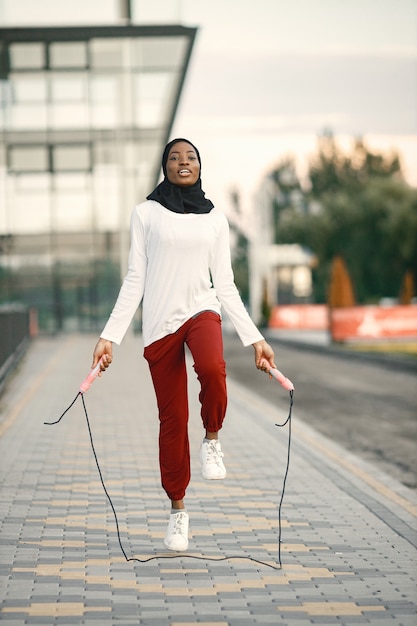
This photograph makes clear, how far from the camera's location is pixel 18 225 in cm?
4650

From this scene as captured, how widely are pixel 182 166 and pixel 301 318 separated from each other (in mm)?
47035

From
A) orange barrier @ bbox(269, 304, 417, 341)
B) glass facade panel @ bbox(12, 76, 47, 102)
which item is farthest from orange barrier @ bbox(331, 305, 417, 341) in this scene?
glass facade panel @ bbox(12, 76, 47, 102)

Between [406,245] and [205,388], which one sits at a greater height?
[205,388]

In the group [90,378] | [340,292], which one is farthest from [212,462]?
[340,292]

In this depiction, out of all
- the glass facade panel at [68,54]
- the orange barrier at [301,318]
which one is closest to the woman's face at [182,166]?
the glass facade panel at [68,54]

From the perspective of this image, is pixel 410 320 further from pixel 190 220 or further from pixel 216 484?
pixel 190 220

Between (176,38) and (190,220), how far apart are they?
30.7 metres

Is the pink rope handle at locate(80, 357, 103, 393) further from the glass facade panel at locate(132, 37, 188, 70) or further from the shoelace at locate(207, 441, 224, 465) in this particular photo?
the glass facade panel at locate(132, 37, 188, 70)

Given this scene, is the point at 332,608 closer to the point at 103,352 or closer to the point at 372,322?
the point at 103,352

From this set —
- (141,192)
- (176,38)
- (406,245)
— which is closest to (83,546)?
(176,38)

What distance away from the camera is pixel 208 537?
21.1 feet

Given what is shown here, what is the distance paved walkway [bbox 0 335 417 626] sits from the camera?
16.1 feet

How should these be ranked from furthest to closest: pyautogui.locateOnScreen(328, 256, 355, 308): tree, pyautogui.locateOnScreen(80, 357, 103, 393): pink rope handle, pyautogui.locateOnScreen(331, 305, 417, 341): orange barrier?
pyautogui.locateOnScreen(328, 256, 355, 308): tree < pyautogui.locateOnScreen(331, 305, 417, 341): orange barrier < pyautogui.locateOnScreen(80, 357, 103, 393): pink rope handle

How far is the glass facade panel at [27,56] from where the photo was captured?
4031 centimetres
